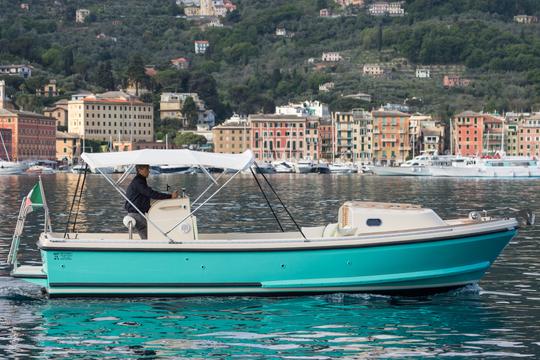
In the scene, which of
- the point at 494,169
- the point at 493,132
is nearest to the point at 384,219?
the point at 494,169

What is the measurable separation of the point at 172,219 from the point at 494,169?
115390 millimetres

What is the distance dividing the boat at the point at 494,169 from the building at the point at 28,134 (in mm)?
68975

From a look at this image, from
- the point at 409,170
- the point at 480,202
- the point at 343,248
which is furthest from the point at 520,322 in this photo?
the point at 409,170

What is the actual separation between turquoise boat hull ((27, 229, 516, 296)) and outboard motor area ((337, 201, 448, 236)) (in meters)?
0.54

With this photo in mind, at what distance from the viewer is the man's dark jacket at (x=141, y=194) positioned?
24328 mm

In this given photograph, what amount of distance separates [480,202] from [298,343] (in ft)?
139

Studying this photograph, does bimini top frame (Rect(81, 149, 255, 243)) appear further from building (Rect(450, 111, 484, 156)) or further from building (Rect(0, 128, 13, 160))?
building (Rect(450, 111, 484, 156))

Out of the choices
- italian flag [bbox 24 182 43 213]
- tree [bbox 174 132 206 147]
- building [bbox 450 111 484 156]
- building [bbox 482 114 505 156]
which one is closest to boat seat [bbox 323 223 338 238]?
italian flag [bbox 24 182 43 213]

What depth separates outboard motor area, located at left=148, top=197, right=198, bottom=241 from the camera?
78.9 feet

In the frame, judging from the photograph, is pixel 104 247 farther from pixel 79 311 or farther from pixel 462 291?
pixel 462 291

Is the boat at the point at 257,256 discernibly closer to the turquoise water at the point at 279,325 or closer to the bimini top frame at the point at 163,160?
the bimini top frame at the point at 163,160

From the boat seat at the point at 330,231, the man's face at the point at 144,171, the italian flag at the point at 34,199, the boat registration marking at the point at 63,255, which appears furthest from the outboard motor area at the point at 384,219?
the italian flag at the point at 34,199

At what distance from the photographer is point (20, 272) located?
24500 millimetres

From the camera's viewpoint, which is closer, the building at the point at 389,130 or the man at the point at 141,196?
the man at the point at 141,196
